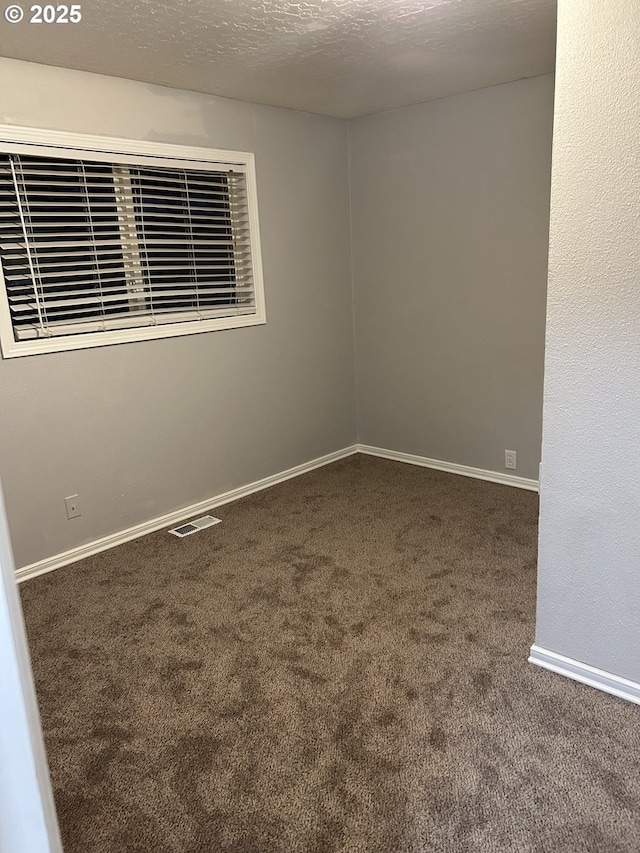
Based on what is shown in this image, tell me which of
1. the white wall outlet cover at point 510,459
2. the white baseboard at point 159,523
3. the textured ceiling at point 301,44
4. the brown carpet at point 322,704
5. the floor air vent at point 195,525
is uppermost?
the textured ceiling at point 301,44

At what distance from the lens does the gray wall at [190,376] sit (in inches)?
124

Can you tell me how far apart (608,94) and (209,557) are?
8.47ft

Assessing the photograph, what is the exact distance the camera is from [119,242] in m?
3.41

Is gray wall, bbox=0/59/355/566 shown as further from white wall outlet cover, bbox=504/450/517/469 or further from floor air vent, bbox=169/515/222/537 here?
white wall outlet cover, bbox=504/450/517/469

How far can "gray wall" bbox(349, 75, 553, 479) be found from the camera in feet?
12.3

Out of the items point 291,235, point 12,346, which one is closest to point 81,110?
point 12,346

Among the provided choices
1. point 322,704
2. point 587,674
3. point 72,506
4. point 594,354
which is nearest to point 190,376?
point 72,506

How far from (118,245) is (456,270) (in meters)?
2.04

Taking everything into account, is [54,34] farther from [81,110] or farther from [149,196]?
[149,196]

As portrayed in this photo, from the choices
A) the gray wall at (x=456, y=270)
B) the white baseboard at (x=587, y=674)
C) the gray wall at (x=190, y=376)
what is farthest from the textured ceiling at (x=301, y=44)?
the white baseboard at (x=587, y=674)

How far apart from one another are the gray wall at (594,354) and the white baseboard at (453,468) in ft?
6.01

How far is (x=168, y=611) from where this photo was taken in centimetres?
284

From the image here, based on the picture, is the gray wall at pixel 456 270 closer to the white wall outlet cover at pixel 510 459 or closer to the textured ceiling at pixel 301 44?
the white wall outlet cover at pixel 510 459

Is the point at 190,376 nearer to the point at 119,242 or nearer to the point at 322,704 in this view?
the point at 119,242
